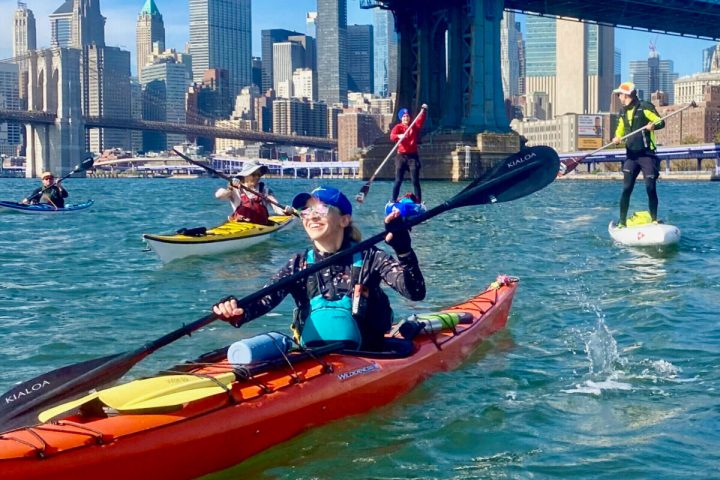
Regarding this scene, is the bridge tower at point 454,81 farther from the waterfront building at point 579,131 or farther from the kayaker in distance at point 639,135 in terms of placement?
the waterfront building at point 579,131

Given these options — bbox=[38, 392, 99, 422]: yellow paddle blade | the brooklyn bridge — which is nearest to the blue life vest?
bbox=[38, 392, 99, 422]: yellow paddle blade

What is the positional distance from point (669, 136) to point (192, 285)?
141341mm

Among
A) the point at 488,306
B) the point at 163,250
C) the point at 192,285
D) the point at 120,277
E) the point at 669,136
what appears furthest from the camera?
the point at 669,136

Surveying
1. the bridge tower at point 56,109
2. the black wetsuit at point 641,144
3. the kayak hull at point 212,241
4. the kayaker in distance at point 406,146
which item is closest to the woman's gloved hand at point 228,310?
the kayak hull at point 212,241

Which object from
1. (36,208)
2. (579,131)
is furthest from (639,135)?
(579,131)

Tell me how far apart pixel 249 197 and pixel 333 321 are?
10058 millimetres

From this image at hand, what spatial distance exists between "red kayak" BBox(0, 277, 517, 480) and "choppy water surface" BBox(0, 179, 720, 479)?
0.42ft

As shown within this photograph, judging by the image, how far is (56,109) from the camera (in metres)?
96.6

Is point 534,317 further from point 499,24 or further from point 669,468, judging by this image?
point 499,24

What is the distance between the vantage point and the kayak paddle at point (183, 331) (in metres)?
4.64

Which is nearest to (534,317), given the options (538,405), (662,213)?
(538,405)

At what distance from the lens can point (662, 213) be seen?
22656 millimetres

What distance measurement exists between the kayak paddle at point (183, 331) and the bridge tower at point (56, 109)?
81.6 m

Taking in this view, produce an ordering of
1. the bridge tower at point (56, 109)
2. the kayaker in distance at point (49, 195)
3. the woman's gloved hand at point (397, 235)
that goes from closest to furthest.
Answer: the woman's gloved hand at point (397, 235) < the kayaker in distance at point (49, 195) < the bridge tower at point (56, 109)
